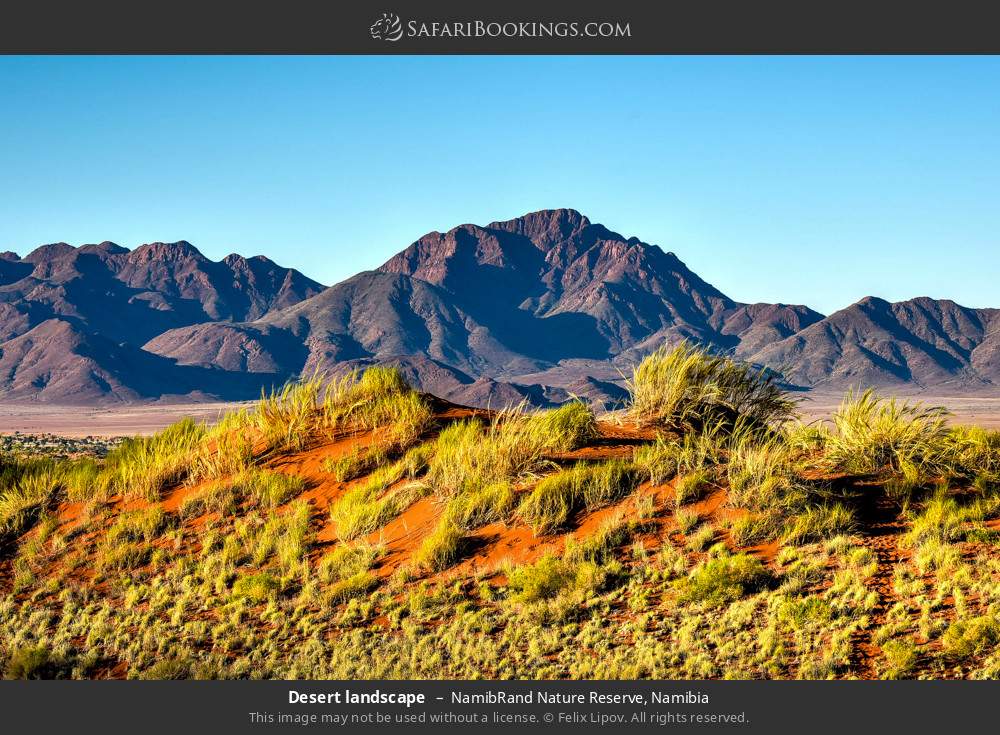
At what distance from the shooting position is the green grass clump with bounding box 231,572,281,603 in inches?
406

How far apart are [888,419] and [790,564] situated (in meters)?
3.14

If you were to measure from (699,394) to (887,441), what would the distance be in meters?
3.00

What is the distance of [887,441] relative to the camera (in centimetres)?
1138

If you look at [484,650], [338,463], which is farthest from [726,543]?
[338,463]

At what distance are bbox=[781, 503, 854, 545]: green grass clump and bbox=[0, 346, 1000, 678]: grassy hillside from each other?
0.02 meters

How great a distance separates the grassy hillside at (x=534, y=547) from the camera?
28.3 feet

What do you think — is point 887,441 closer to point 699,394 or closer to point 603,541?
point 699,394

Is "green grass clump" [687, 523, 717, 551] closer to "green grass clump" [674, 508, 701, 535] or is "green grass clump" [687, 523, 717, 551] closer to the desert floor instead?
"green grass clump" [674, 508, 701, 535]

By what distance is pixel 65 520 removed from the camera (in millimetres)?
13281

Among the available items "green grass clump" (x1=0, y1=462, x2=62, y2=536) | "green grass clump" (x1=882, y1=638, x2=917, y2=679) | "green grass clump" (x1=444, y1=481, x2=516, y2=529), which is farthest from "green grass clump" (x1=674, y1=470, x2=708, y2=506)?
"green grass clump" (x1=0, y1=462, x2=62, y2=536)

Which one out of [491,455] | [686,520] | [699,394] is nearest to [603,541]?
[686,520]

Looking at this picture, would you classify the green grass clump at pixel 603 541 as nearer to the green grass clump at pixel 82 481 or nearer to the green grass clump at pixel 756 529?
the green grass clump at pixel 756 529

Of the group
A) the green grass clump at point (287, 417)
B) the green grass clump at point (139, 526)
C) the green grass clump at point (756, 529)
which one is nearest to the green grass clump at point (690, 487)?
the green grass clump at point (756, 529)
